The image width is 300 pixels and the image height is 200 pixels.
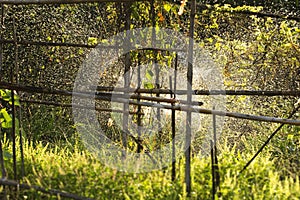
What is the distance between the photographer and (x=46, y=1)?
316 cm

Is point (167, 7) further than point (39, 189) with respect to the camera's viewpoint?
Yes

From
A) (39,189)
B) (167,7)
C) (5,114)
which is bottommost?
(39,189)

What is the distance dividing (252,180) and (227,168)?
0.43 feet

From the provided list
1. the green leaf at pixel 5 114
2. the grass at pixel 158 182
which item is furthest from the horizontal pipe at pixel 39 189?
the green leaf at pixel 5 114

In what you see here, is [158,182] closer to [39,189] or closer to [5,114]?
[39,189]

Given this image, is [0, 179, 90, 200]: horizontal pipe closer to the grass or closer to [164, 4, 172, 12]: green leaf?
the grass

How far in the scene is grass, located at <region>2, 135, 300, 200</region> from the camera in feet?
8.89

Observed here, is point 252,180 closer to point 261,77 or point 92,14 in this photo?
point 261,77

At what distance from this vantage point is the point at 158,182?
2.88 m

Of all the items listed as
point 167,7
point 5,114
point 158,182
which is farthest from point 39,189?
point 167,7

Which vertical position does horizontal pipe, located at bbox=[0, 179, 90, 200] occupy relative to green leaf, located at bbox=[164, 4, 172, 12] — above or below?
below

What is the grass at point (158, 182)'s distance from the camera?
2.71m

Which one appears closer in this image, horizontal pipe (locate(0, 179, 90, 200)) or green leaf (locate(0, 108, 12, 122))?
horizontal pipe (locate(0, 179, 90, 200))

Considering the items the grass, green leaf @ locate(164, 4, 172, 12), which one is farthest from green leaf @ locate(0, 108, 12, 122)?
green leaf @ locate(164, 4, 172, 12)
